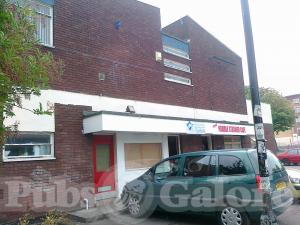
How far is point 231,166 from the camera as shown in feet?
24.7

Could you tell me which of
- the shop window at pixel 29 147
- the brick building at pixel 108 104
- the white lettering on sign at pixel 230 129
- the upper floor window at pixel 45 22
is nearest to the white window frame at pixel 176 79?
the brick building at pixel 108 104

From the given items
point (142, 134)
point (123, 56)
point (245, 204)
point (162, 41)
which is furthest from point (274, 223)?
point (162, 41)

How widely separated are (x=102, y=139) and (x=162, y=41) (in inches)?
218

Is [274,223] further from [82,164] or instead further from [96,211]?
[82,164]

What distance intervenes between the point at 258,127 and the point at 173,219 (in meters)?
3.61

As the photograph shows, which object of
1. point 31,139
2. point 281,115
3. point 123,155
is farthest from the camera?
point 281,115

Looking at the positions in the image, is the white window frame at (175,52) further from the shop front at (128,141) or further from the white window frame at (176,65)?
the shop front at (128,141)

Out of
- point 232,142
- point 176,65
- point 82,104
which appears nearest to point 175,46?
point 176,65

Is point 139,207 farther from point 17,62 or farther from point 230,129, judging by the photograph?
point 230,129

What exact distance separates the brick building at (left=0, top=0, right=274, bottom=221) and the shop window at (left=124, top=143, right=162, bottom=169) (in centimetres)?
4

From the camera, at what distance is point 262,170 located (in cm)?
645

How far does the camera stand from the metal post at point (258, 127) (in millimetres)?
6327

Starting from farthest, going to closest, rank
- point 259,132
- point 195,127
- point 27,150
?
point 195,127, point 27,150, point 259,132

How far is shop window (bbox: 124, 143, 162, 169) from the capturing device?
12.2 metres
